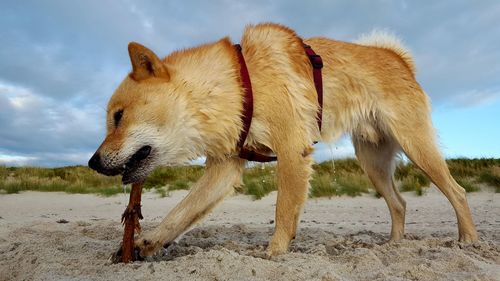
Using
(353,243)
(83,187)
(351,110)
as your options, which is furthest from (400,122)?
(83,187)

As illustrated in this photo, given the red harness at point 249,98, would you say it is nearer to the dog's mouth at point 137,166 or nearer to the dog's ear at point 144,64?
the dog's ear at point 144,64

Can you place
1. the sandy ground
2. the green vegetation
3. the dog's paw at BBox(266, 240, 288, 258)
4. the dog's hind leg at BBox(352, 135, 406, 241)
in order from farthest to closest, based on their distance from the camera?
the green vegetation, the dog's hind leg at BBox(352, 135, 406, 241), the dog's paw at BBox(266, 240, 288, 258), the sandy ground

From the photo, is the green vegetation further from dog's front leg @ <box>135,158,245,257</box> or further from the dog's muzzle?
the dog's muzzle

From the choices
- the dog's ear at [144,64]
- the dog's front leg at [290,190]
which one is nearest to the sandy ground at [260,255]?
the dog's front leg at [290,190]

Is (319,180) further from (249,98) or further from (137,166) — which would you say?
(137,166)

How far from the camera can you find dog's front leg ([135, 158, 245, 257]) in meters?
3.60

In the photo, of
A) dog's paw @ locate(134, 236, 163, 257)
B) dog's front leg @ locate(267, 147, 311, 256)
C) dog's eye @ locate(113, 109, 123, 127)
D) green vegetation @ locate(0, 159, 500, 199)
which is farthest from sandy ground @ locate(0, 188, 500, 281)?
green vegetation @ locate(0, 159, 500, 199)

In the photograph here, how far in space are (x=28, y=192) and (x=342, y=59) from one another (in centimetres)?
968

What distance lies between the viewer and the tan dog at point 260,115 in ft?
10.9

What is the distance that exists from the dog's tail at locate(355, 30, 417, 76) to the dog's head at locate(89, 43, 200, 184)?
2.41m

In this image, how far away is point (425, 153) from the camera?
171 inches

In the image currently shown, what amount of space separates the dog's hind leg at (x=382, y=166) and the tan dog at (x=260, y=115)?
0.28 meters

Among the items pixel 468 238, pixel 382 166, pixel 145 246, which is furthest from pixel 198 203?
pixel 468 238

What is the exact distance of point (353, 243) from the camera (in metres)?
4.06
